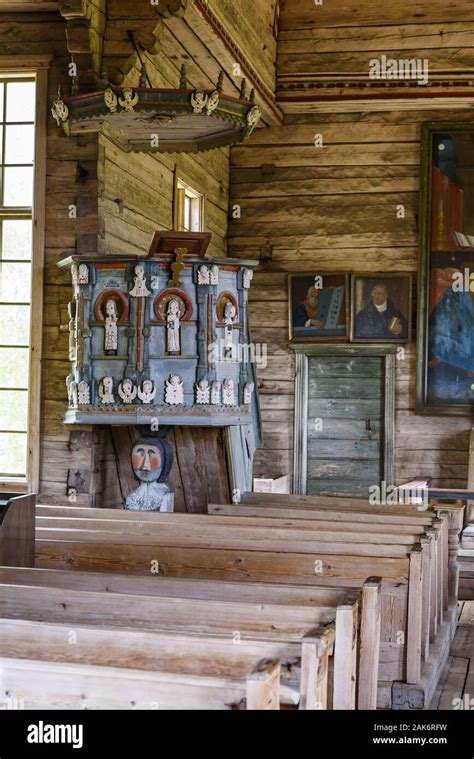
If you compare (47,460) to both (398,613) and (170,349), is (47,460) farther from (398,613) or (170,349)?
(398,613)

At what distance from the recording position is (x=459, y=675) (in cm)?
471

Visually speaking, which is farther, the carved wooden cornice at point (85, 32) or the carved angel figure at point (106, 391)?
the carved wooden cornice at point (85, 32)

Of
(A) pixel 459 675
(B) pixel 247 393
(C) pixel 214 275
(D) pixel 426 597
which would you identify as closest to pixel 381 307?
(B) pixel 247 393

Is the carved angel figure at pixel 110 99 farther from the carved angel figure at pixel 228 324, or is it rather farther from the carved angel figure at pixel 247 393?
the carved angel figure at pixel 247 393

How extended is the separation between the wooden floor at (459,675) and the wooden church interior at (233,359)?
0.09 feet

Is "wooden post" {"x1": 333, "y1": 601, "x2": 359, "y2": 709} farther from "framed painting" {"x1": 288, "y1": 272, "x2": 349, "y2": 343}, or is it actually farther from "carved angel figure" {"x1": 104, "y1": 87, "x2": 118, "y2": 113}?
"framed painting" {"x1": 288, "y1": 272, "x2": 349, "y2": 343}

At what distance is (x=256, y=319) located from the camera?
1012 cm

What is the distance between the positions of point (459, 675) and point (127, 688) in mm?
2894

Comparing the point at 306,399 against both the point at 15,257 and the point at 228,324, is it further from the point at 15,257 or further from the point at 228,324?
the point at 15,257

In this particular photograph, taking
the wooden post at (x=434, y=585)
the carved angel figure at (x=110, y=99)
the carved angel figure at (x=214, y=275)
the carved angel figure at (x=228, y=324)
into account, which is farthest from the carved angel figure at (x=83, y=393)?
the wooden post at (x=434, y=585)

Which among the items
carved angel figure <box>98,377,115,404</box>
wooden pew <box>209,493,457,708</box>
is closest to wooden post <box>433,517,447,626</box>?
wooden pew <box>209,493,457,708</box>

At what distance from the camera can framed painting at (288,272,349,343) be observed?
984 cm

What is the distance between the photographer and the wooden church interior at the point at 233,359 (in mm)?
2973
